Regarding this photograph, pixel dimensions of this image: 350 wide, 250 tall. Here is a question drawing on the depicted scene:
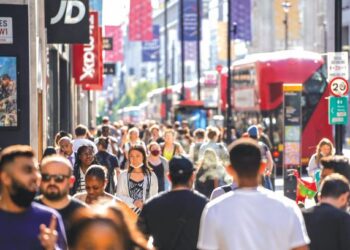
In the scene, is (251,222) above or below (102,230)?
below

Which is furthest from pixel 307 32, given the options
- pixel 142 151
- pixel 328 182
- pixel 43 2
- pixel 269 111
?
pixel 328 182

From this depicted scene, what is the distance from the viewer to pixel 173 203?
8688 mm

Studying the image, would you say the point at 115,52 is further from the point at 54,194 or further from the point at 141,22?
the point at 54,194

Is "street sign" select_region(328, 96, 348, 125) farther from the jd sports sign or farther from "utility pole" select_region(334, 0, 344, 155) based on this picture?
the jd sports sign

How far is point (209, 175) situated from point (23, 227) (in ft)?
33.1

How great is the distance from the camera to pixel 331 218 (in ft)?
28.1

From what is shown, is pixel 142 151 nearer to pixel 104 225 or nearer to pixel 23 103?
pixel 23 103

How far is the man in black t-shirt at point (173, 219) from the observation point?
8688 mm

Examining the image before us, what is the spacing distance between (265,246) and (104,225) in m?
2.52

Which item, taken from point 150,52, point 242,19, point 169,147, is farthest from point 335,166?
point 150,52

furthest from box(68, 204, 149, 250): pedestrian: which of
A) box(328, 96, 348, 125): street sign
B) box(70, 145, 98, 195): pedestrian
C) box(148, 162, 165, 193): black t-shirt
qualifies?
box(328, 96, 348, 125): street sign

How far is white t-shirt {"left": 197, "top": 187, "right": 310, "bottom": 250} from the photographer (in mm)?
7398

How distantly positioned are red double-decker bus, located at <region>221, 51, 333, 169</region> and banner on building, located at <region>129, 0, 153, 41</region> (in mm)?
40068

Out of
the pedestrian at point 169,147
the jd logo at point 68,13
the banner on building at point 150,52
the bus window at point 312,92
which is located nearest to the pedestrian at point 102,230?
the pedestrian at point 169,147
